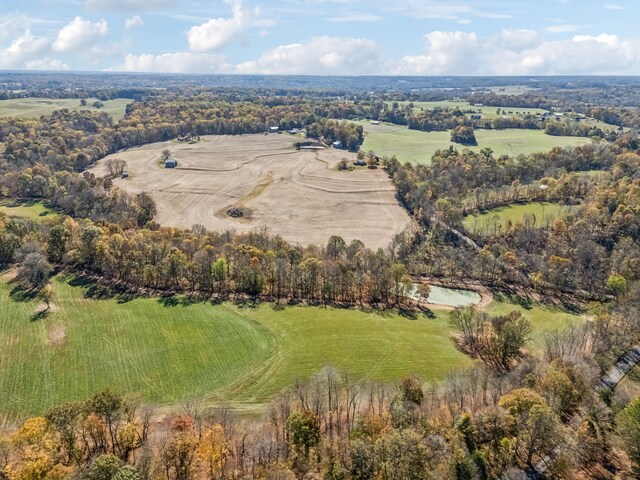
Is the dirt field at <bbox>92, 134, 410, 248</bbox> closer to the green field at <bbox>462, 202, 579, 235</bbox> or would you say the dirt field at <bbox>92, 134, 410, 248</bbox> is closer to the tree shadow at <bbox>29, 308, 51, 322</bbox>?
the green field at <bbox>462, 202, 579, 235</bbox>

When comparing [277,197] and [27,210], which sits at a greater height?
[27,210]

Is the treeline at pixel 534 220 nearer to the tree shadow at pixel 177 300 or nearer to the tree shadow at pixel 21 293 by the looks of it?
the tree shadow at pixel 177 300

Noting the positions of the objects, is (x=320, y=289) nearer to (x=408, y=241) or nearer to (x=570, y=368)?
(x=408, y=241)

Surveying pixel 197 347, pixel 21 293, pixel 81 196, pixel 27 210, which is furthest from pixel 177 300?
pixel 27 210

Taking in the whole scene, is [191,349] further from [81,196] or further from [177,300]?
[81,196]

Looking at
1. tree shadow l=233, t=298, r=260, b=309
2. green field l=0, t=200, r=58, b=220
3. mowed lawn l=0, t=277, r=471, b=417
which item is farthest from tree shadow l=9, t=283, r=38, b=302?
green field l=0, t=200, r=58, b=220

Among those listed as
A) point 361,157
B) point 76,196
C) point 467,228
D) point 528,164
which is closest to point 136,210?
point 76,196
